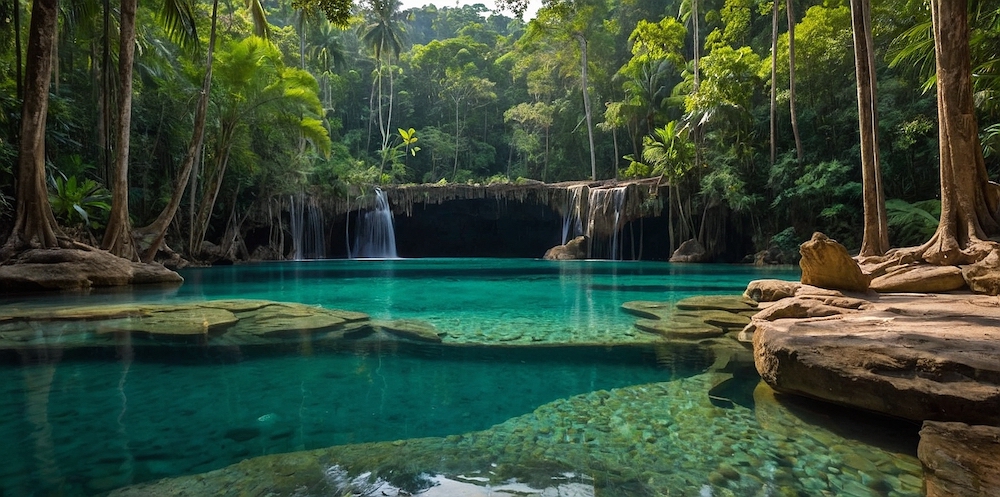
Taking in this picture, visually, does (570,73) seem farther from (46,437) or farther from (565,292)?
(46,437)

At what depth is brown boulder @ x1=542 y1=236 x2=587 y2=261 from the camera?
22656 millimetres

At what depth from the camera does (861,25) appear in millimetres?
8945

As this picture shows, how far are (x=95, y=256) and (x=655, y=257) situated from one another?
20512 mm

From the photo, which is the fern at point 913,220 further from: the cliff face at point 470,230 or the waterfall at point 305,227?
the waterfall at point 305,227

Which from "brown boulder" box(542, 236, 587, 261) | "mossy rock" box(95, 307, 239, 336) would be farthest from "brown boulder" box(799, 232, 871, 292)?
"brown boulder" box(542, 236, 587, 261)

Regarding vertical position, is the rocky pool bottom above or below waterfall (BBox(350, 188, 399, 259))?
below

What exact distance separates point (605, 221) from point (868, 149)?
13950mm

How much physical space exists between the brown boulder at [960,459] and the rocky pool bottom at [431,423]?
0.20 m

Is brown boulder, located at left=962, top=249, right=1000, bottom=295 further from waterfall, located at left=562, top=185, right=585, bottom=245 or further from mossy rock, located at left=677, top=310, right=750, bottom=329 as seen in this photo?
waterfall, located at left=562, top=185, right=585, bottom=245

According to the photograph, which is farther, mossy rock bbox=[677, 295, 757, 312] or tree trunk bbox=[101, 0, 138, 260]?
tree trunk bbox=[101, 0, 138, 260]

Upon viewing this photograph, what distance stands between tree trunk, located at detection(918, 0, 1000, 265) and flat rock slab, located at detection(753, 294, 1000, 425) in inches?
122

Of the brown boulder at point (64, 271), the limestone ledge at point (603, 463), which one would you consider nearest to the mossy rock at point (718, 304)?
the limestone ledge at point (603, 463)

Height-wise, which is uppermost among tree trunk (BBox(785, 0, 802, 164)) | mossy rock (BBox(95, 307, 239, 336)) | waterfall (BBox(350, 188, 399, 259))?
tree trunk (BBox(785, 0, 802, 164))

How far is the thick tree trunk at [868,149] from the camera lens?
8289mm
